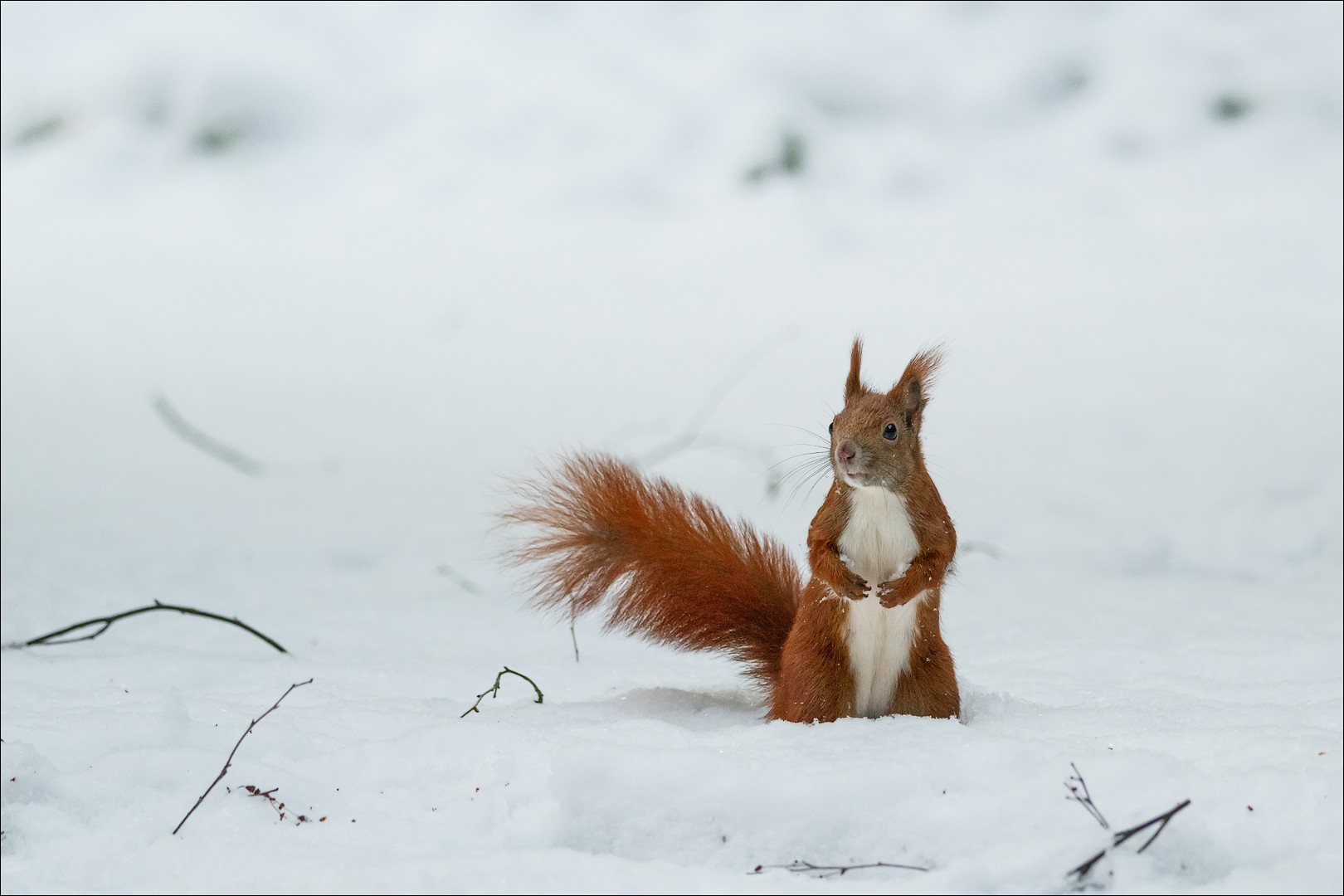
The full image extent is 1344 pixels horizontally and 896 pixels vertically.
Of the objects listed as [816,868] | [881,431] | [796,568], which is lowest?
[816,868]

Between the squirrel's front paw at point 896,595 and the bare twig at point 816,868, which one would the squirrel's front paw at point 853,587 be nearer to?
the squirrel's front paw at point 896,595

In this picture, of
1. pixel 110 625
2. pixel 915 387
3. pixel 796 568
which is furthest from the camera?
pixel 110 625

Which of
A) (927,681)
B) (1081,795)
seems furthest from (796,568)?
(1081,795)

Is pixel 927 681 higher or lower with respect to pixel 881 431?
lower

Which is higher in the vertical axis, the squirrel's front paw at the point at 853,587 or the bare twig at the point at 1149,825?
the squirrel's front paw at the point at 853,587

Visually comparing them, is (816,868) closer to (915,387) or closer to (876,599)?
(876,599)

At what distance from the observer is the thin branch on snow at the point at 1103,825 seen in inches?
42.4

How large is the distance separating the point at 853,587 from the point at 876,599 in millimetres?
75

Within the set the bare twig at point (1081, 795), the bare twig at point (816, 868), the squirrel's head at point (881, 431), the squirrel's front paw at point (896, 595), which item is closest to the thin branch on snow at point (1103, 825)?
the bare twig at point (1081, 795)

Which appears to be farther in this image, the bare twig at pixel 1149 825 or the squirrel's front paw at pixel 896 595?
the squirrel's front paw at pixel 896 595

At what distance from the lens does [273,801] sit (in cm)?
136

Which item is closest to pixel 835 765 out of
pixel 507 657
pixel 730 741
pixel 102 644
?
pixel 730 741

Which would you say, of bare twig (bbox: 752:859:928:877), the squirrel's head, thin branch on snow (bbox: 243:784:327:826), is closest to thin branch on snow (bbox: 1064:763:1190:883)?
bare twig (bbox: 752:859:928:877)

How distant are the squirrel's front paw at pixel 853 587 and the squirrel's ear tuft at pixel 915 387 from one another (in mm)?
260
